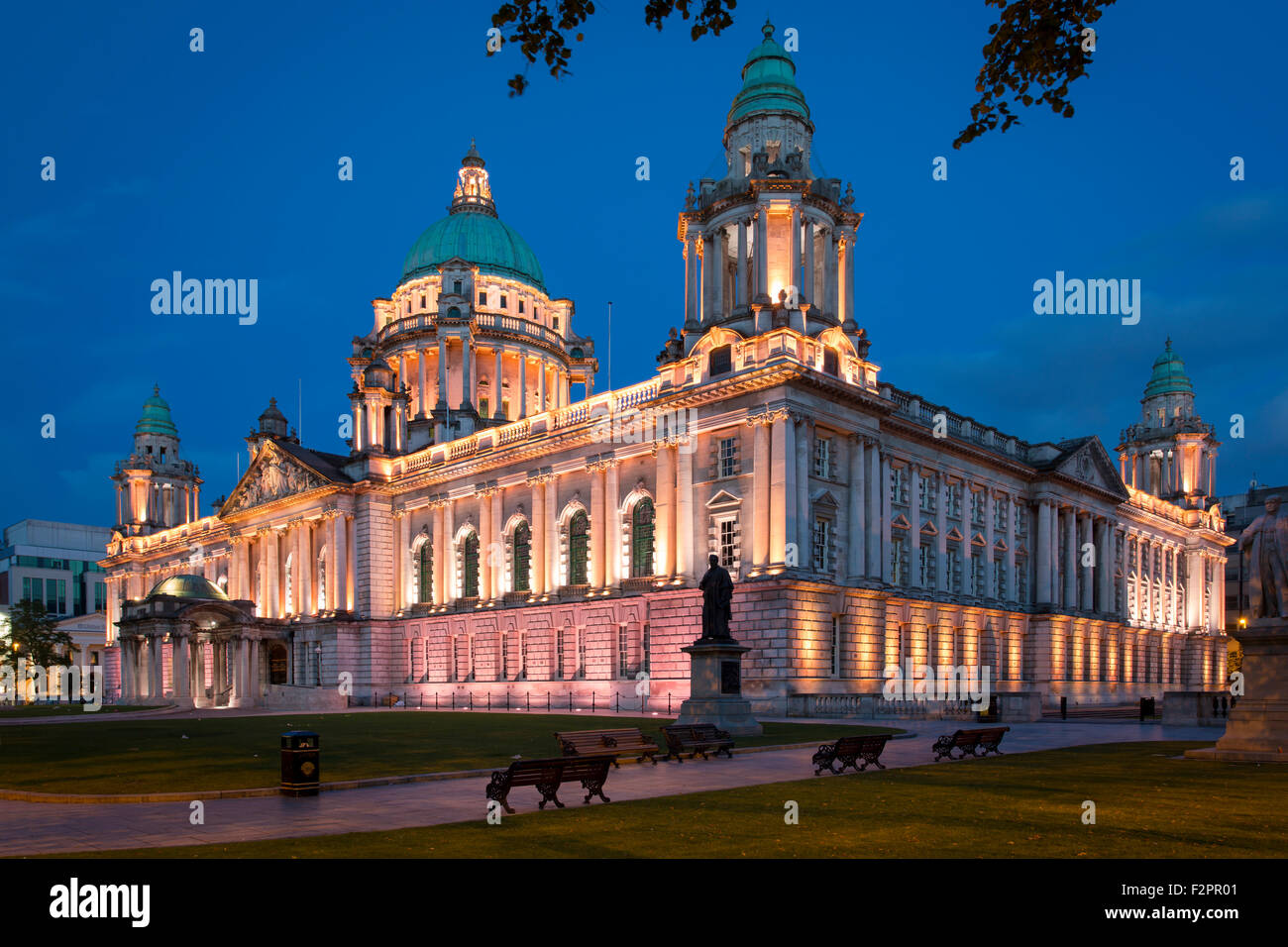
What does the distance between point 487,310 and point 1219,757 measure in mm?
77099

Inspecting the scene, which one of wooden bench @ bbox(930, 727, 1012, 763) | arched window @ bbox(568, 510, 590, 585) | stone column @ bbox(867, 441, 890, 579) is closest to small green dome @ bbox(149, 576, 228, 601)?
arched window @ bbox(568, 510, 590, 585)

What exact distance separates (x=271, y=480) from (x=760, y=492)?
45.8m

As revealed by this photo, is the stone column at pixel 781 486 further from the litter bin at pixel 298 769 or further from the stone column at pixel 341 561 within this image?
the stone column at pixel 341 561

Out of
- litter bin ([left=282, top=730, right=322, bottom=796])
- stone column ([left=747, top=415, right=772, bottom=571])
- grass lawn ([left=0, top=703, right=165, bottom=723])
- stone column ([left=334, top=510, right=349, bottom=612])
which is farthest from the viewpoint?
stone column ([left=334, top=510, right=349, bottom=612])

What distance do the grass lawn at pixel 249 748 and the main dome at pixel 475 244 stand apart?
59.0m

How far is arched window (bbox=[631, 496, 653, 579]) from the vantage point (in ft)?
176

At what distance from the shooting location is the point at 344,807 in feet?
51.8

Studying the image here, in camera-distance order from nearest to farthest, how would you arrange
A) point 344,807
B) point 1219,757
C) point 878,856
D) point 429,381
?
point 878,856, point 344,807, point 1219,757, point 429,381

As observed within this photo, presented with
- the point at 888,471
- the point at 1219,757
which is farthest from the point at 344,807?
the point at 888,471

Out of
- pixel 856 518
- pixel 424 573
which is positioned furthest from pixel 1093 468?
pixel 424 573

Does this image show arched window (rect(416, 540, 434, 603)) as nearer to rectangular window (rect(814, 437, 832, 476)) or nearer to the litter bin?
rectangular window (rect(814, 437, 832, 476))

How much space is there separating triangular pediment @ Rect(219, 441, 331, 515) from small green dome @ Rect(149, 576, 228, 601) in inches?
301

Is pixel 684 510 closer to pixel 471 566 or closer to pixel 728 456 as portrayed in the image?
pixel 728 456
